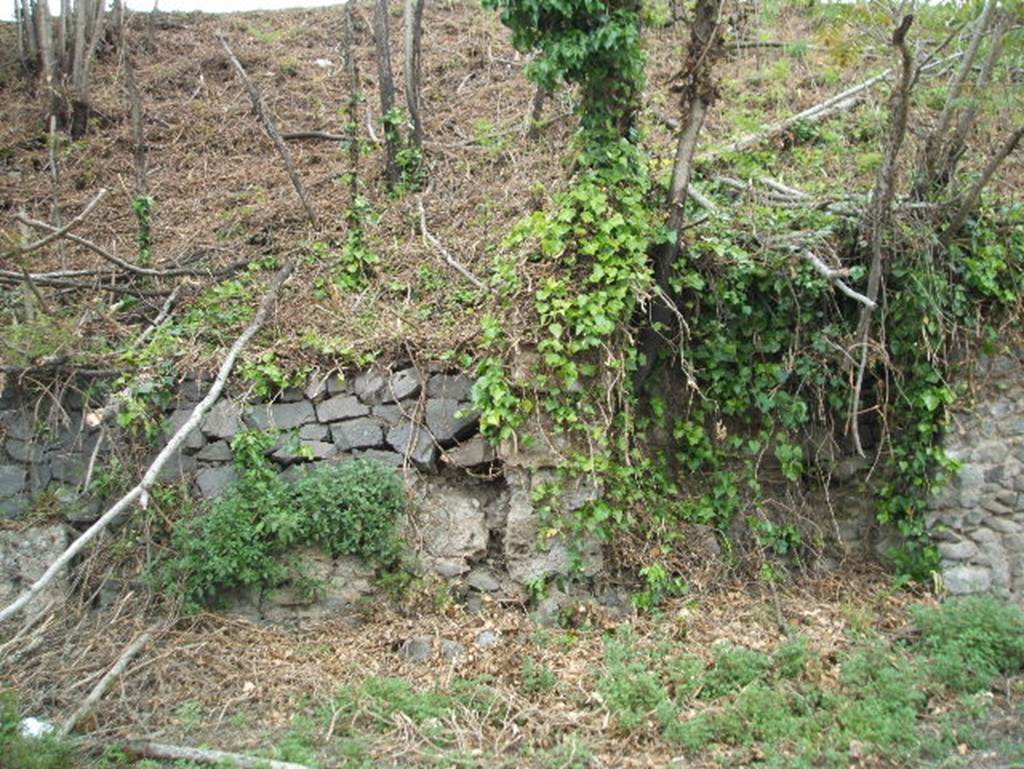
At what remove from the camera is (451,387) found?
7.18 metres

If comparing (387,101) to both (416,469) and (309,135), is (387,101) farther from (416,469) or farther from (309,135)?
→ (416,469)

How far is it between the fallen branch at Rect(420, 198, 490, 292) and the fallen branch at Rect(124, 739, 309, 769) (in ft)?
12.5

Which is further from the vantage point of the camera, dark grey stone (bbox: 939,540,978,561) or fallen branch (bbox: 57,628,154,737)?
dark grey stone (bbox: 939,540,978,561)

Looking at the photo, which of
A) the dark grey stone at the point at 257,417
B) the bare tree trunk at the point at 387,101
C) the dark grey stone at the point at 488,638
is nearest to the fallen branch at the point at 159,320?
the dark grey stone at the point at 257,417

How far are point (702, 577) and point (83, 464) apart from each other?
4836 mm

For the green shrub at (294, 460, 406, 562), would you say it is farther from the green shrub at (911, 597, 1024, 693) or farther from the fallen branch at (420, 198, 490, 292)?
the green shrub at (911, 597, 1024, 693)

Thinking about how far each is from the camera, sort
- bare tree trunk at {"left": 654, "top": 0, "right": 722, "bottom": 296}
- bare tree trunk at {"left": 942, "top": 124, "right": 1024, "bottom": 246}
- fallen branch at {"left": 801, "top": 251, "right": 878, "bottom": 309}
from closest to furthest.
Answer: bare tree trunk at {"left": 942, "top": 124, "right": 1024, "bottom": 246}, fallen branch at {"left": 801, "top": 251, "right": 878, "bottom": 309}, bare tree trunk at {"left": 654, "top": 0, "right": 722, "bottom": 296}

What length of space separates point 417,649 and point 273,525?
1312 mm

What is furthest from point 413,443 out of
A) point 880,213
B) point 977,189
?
point 977,189

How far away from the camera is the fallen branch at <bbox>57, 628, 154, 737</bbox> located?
18.4 feet

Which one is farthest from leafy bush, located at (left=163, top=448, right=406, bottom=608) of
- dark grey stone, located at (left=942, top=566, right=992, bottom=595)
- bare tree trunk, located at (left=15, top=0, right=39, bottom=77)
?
bare tree trunk, located at (left=15, top=0, right=39, bottom=77)

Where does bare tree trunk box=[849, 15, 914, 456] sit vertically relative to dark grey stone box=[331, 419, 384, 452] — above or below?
above

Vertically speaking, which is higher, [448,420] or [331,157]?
[331,157]

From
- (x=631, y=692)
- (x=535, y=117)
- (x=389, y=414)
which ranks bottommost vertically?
(x=631, y=692)
